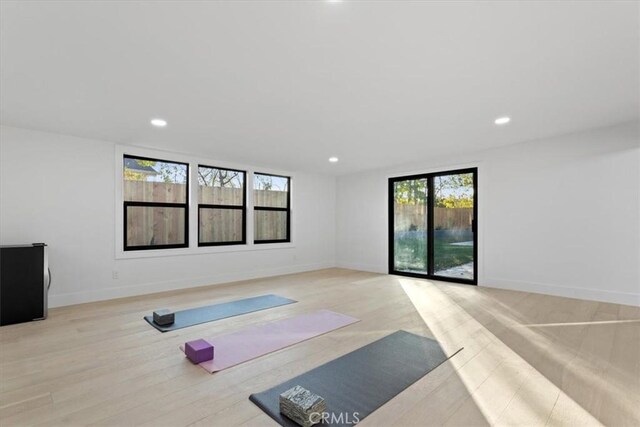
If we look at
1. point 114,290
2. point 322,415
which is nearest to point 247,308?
point 114,290

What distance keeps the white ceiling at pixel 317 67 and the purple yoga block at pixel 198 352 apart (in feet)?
7.34

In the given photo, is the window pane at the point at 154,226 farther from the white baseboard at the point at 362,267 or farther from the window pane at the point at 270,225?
the white baseboard at the point at 362,267

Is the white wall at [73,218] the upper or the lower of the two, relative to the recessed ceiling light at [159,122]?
lower

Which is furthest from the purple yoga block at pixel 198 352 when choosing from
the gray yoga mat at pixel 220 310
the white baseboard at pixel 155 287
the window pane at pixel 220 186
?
the window pane at pixel 220 186

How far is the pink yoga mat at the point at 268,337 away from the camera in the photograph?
2.52 meters

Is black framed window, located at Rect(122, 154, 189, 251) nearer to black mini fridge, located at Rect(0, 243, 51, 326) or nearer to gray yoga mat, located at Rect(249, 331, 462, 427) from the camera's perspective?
black mini fridge, located at Rect(0, 243, 51, 326)

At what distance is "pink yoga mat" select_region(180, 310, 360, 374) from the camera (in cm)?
252

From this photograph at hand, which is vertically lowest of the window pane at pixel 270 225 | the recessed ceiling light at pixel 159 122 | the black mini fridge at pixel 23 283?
the black mini fridge at pixel 23 283

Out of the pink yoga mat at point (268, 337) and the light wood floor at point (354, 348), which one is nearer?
the light wood floor at point (354, 348)

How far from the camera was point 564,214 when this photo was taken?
4.52 meters

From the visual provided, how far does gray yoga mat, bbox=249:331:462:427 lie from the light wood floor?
77mm

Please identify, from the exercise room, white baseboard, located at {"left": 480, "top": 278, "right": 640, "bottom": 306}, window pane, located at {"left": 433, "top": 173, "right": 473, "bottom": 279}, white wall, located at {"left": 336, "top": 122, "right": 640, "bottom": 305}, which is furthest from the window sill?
white baseboard, located at {"left": 480, "top": 278, "right": 640, "bottom": 306}

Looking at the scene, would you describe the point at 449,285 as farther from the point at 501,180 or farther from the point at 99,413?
the point at 99,413

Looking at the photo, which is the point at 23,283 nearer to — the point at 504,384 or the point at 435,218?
the point at 504,384
